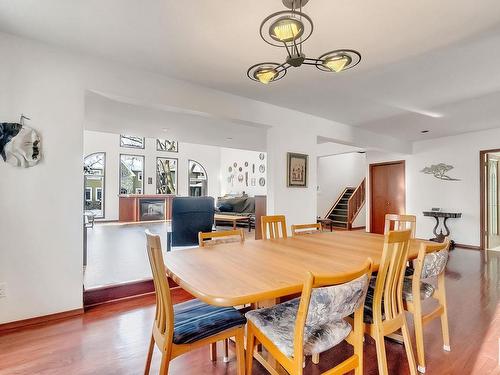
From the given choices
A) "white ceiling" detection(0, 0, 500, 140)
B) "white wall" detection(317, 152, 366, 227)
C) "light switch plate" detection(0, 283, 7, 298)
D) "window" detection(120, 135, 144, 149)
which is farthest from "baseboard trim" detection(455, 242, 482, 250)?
"window" detection(120, 135, 144, 149)

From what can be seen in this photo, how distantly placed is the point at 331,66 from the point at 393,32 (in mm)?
764

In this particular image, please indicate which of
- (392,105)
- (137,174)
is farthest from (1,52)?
(137,174)

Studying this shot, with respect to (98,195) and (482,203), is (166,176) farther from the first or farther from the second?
(482,203)

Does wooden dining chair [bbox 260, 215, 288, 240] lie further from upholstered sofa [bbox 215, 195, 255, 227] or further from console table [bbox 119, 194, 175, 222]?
console table [bbox 119, 194, 175, 222]

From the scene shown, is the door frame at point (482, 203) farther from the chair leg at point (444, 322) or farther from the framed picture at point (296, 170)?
the chair leg at point (444, 322)

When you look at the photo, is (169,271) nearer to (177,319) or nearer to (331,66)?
(177,319)

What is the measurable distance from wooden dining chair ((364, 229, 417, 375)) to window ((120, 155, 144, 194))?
961 cm

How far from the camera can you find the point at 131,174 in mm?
9922

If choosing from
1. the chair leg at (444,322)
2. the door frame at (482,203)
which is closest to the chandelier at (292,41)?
the chair leg at (444,322)

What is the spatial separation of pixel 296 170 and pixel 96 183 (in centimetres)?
792

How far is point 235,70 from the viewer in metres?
2.79

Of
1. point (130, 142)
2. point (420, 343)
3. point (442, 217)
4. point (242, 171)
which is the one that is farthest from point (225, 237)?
point (130, 142)

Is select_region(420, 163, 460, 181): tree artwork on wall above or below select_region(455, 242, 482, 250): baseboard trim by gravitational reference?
above

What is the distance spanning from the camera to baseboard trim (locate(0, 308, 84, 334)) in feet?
7.13
